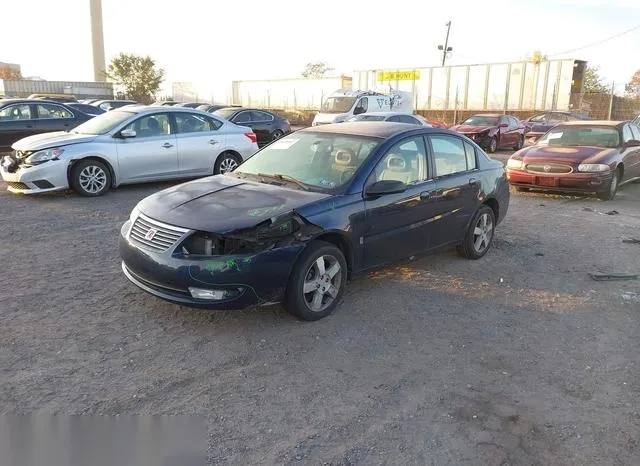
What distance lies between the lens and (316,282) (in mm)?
4559

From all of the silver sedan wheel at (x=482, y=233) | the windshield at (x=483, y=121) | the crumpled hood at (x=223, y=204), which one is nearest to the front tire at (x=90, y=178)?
the crumpled hood at (x=223, y=204)

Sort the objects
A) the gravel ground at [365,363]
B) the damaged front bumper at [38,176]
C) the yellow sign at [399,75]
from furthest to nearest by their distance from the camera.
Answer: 1. the yellow sign at [399,75]
2. the damaged front bumper at [38,176]
3. the gravel ground at [365,363]

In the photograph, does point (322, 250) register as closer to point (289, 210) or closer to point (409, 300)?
point (289, 210)

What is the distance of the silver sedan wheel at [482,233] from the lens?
21.2ft

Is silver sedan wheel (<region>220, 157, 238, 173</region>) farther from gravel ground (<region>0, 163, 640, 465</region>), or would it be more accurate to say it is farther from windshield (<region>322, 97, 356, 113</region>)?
windshield (<region>322, 97, 356, 113</region>)

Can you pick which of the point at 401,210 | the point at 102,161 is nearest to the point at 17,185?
the point at 102,161

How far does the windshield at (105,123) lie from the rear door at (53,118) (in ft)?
11.5

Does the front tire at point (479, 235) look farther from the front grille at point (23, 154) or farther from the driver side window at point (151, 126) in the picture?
the front grille at point (23, 154)

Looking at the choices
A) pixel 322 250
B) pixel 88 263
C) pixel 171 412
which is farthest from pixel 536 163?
pixel 171 412

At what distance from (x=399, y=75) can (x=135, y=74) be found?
2843 cm

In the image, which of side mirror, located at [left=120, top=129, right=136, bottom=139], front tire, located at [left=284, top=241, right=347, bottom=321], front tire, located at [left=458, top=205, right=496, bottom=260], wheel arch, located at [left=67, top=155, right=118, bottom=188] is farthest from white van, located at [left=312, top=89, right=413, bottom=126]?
front tire, located at [left=284, top=241, right=347, bottom=321]

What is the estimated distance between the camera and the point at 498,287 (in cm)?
566

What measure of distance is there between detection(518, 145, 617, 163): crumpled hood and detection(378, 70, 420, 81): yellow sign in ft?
95.9

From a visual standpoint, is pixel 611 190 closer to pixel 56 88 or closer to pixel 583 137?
pixel 583 137
